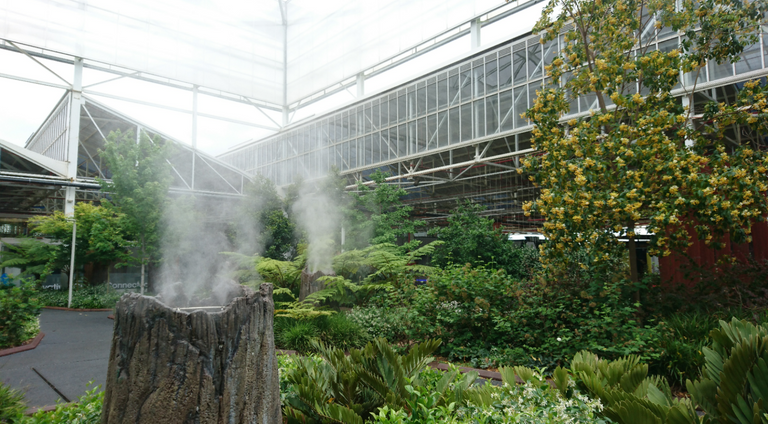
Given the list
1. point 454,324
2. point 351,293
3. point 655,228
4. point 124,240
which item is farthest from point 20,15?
point 655,228

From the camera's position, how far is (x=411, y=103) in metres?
17.0

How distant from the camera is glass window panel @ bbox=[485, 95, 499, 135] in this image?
14.0 m

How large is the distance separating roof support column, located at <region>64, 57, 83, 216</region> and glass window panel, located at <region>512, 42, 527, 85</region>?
17.1m

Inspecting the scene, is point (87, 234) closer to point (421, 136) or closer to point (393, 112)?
point (393, 112)

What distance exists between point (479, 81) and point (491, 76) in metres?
0.49

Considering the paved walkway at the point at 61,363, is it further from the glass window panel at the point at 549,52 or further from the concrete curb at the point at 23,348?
the glass window panel at the point at 549,52

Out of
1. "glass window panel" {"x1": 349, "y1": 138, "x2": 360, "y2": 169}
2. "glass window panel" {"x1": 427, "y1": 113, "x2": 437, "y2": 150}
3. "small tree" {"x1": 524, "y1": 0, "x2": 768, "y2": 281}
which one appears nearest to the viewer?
"small tree" {"x1": 524, "y1": 0, "x2": 768, "y2": 281}

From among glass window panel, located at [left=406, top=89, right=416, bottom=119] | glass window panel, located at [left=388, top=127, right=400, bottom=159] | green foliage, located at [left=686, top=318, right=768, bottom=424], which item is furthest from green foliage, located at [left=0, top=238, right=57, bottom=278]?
green foliage, located at [left=686, top=318, right=768, bottom=424]

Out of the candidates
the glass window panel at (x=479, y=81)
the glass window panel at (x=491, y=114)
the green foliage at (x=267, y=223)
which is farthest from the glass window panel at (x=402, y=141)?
the green foliage at (x=267, y=223)

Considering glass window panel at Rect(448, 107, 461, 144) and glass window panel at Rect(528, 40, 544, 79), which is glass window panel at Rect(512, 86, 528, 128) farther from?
glass window panel at Rect(448, 107, 461, 144)

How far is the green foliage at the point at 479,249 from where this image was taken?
12930 millimetres

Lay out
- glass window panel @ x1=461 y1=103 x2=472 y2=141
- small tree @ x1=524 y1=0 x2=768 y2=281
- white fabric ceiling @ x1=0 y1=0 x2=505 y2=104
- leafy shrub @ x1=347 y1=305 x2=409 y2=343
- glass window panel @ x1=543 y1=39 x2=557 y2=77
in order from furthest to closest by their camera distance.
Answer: white fabric ceiling @ x1=0 y1=0 x2=505 y2=104 < glass window panel @ x1=461 y1=103 x2=472 y2=141 < glass window panel @ x1=543 y1=39 x2=557 y2=77 < leafy shrub @ x1=347 y1=305 x2=409 y2=343 < small tree @ x1=524 y1=0 x2=768 y2=281

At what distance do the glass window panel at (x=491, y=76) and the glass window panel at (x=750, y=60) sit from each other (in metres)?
6.21

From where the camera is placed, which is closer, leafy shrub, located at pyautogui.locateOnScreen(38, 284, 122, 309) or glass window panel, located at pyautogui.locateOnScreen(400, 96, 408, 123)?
leafy shrub, located at pyautogui.locateOnScreen(38, 284, 122, 309)
